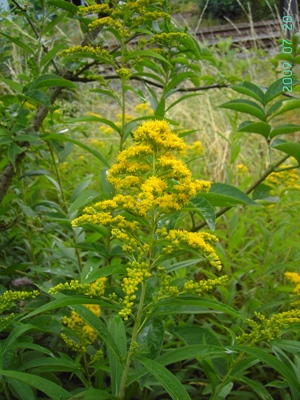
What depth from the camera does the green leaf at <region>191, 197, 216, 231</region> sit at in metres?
1.12

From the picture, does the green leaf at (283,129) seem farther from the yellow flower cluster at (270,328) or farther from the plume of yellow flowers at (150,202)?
the yellow flower cluster at (270,328)

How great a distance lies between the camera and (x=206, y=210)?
114 cm

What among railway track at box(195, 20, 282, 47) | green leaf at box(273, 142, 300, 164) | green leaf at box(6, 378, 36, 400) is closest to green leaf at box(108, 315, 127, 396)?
green leaf at box(6, 378, 36, 400)

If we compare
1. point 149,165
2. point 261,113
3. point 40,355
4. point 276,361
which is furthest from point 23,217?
point 276,361

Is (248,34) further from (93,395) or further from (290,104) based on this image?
(93,395)

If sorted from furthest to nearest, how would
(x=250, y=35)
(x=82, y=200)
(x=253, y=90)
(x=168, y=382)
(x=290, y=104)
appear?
(x=250, y=35)
(x=253, y=90)
(x=290, y=104)
(x=82, y=200)
(x=168, y=382)

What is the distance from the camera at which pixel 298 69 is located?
689 centimetres

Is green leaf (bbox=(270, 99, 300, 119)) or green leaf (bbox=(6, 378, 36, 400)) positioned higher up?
green leaf (bbox=(270, 99, 300, 119))

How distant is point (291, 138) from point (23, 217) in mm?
4014

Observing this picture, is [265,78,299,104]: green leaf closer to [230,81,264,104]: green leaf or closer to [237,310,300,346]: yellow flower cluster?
[230,81,264,104]: green leaf

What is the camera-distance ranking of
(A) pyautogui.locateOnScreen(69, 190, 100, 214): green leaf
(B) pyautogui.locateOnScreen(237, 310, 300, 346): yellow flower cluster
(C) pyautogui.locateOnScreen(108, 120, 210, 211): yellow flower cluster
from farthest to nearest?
(A) pyautogui.locateOnScreen(69, 190, 100, 214): green leaf < (B) pyautogui.locateOnScreen(237, 310, 300, 346): yellow flower cluster < (C) pyautogui.locateOnScreen(108, 120, 210, 211): yellow flower cluster

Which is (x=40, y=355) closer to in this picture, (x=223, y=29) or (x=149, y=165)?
(x=149, y=165)

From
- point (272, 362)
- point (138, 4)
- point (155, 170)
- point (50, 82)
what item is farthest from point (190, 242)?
point (138, 4)

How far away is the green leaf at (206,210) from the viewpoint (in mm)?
1124
